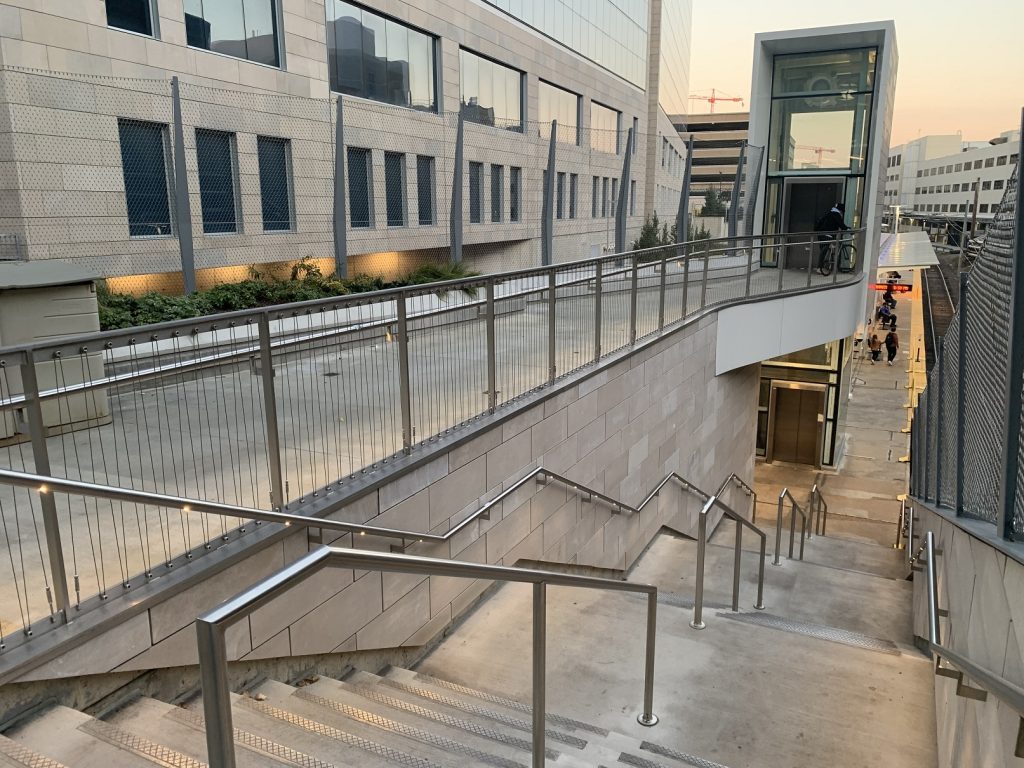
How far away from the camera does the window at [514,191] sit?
1794cm

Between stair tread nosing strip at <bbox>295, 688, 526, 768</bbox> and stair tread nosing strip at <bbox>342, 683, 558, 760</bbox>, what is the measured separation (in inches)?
7.1

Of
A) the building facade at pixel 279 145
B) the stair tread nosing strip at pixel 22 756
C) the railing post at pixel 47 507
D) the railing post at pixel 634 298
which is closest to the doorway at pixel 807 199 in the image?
the building facade at pixel 279 145

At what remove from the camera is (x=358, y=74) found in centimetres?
1814

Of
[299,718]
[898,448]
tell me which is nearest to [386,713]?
[299,718]

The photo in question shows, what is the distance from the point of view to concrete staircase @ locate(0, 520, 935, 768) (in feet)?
10.4

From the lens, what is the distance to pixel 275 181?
15031 millimetres

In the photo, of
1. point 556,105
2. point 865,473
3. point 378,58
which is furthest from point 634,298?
point 556,105

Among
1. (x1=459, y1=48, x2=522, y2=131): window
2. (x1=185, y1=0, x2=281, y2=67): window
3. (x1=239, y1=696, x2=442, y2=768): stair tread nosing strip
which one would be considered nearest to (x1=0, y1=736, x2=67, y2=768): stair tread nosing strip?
(x1=239, y1=696, x2=442, y2=768): stair tread nosing strip

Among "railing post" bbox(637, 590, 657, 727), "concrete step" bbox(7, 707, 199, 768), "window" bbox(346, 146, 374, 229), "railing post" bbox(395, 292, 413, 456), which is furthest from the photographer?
"window" bbox(346, 146, 374, 229)

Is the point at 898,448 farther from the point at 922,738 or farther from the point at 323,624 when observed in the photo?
the point at 323,624

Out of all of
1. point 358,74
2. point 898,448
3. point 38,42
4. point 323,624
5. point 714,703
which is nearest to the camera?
point 323,624

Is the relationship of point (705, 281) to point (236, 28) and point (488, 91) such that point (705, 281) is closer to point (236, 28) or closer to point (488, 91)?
point (236, 28)

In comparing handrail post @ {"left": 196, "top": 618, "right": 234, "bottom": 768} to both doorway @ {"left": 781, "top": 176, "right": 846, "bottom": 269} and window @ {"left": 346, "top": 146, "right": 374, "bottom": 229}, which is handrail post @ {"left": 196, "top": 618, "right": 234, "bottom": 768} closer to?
window @ {"left": 346, "top": 146, "right": 374, "bottom": 229}

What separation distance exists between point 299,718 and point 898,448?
22.0 metres
